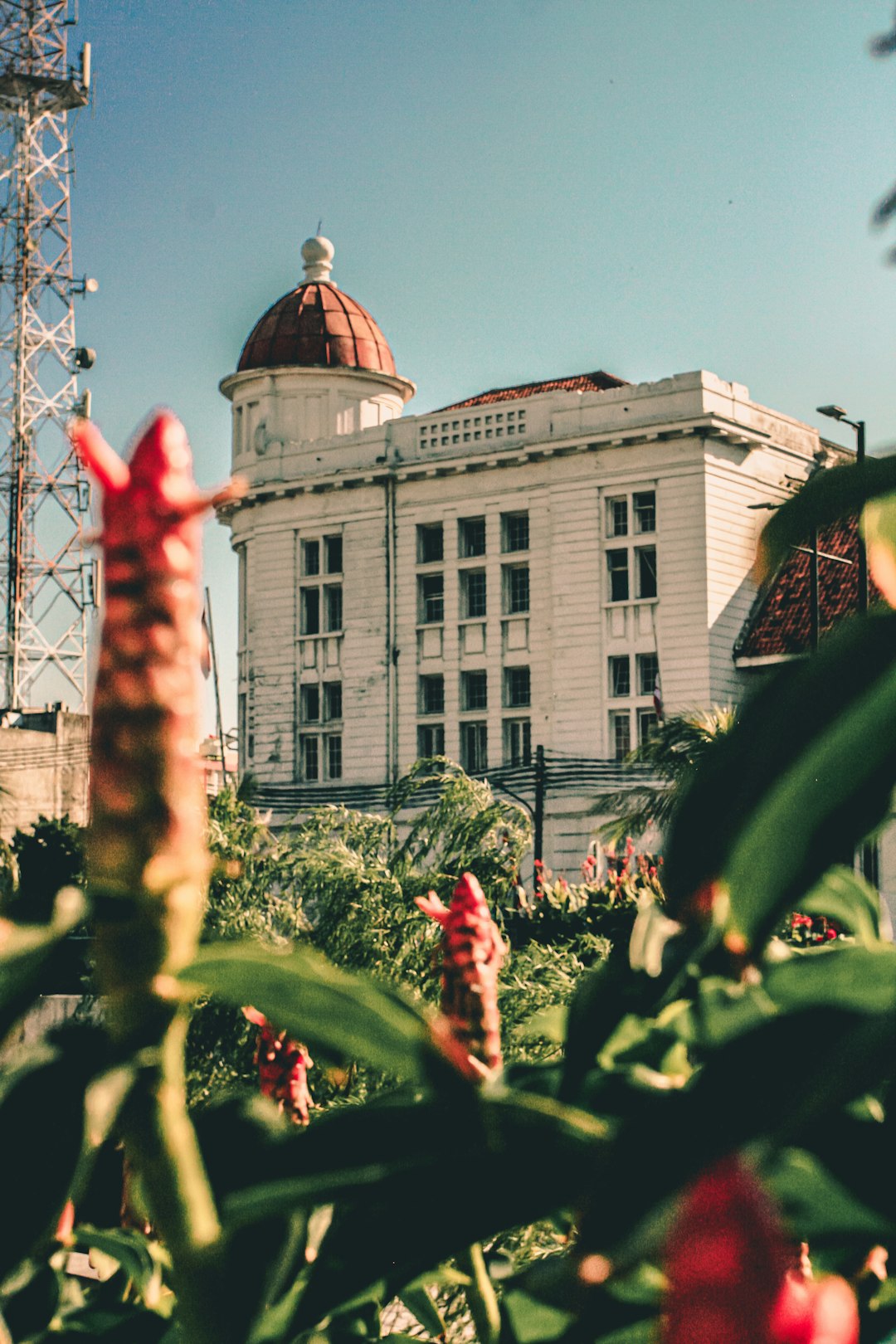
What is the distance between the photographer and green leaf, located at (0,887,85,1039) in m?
0.51

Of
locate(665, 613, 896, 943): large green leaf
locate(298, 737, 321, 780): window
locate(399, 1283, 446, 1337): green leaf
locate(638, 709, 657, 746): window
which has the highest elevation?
locate(638, 709, 657, 746): window

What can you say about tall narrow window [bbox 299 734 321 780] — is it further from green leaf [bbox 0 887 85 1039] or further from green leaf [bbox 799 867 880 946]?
green leaf [bbox 0 887 85 1039]

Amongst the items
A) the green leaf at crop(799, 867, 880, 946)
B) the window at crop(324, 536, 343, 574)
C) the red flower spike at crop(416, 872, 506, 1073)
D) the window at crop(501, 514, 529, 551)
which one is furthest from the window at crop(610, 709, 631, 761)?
the green leaf at crop(799, 867, 880, 946)

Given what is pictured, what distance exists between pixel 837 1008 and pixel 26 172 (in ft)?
121

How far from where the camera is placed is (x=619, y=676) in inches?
1228

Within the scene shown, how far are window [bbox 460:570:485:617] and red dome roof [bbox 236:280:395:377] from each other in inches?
275

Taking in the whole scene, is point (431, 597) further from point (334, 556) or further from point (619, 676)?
point (619, 676)

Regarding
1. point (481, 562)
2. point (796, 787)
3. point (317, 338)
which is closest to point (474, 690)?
point (481, 562)

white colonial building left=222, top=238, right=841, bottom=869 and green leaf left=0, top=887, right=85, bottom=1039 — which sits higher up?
white colonial building left=222, top=238, right=841, bottom=869

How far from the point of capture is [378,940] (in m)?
3.76

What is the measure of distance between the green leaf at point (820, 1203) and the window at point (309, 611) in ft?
113

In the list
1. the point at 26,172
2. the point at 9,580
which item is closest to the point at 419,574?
the point at 9,580

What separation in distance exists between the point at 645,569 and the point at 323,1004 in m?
31.4

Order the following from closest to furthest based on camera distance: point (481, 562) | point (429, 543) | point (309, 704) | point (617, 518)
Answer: point (617, 518) → point (481, 562) → point (429, 543) → point (309, 704)
